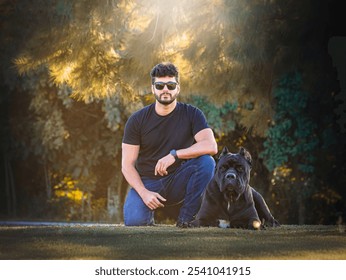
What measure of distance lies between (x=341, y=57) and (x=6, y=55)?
550 centimetres

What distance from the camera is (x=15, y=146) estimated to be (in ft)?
53.6

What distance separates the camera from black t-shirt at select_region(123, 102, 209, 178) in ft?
21.7

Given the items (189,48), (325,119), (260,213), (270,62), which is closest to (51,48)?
(189,48)

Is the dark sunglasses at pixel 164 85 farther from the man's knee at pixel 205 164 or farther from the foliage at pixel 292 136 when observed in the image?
the foliage at pixel 292 136

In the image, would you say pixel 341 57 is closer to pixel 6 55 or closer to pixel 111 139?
pixel 6 55

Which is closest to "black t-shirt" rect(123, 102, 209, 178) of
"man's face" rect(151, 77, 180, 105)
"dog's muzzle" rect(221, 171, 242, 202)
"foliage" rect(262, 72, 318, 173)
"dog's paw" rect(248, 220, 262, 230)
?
"man's face" rect(151, 77, 180, 105)

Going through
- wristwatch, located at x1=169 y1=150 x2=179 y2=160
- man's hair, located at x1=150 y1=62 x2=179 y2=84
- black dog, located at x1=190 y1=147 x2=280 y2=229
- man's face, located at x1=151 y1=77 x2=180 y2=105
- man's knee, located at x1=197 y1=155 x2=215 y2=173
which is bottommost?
black dog, located at x1=190 y1=147 x2=280 y2=229

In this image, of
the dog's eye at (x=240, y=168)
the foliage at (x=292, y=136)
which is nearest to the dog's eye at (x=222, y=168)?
the dog's eye at (x=240, y=168)

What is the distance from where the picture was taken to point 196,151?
653 cm

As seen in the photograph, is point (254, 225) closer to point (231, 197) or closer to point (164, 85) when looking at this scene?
point (231, 197)

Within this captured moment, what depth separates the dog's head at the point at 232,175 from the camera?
244 inches

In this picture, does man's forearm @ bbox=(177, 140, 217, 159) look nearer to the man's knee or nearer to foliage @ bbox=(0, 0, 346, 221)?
the man's knee

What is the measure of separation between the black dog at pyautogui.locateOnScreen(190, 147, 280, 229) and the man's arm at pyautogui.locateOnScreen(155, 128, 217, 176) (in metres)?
0.20

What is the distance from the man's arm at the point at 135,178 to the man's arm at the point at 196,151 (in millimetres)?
206
